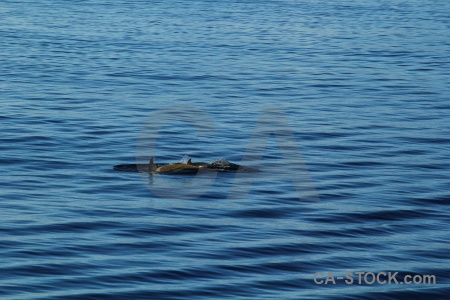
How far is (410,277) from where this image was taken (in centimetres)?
1227

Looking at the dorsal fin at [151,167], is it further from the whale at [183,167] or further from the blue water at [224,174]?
the blue water at [224,174]

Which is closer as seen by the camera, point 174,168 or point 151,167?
point 151,167

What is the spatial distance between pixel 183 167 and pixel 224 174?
0.72 meters

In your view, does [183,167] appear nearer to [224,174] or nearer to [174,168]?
[174,168]

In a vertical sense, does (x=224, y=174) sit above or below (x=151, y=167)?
below

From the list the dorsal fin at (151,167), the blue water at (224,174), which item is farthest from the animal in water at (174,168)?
the blue water at (224,174)

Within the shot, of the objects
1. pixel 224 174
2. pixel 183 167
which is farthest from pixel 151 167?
pixel 224 174

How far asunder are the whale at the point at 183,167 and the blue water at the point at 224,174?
282 mm

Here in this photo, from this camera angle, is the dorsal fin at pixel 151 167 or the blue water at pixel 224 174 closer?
the blue water at pixel 224 174

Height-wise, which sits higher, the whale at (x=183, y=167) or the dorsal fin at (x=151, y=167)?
the dorsal fin at (x=151, y=167)

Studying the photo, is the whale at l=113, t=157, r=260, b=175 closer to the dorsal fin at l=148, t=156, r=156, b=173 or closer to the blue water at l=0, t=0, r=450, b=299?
the dorsal fin at l=148, t=156, r=156, b=173

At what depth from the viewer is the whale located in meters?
17.6

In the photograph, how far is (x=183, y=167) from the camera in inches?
697

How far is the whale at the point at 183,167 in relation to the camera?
17.6 m
